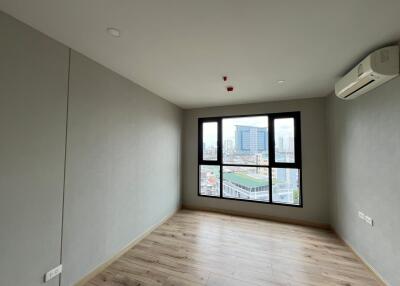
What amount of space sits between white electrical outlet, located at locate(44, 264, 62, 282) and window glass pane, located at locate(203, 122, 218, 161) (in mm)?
3203

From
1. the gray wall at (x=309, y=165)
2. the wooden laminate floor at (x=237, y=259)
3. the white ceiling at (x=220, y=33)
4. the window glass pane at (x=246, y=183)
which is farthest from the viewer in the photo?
the window glass pane at (x=246, y=183)

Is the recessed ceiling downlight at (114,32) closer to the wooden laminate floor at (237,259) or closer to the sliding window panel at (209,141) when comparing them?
the wooden laminate floor at (237,259)

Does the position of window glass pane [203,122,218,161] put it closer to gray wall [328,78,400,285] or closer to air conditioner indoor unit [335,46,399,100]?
gray wall [328,78,400,285]

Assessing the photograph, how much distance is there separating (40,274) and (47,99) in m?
1.59

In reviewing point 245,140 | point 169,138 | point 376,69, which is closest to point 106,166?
point 169,138

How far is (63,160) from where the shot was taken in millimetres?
1788

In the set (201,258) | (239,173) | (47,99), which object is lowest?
(201,258)

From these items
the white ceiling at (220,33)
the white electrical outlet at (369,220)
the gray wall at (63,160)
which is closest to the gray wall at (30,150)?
the gray wall at (63,160)

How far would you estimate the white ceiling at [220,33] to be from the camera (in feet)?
4.31

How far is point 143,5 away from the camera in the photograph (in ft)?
4.28

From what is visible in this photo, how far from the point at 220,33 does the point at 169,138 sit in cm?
258

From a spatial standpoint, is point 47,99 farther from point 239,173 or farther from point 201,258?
point 239,173

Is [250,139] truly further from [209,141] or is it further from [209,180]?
Result: [209,180]

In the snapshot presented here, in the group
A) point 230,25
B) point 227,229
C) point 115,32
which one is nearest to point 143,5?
point 115,32
